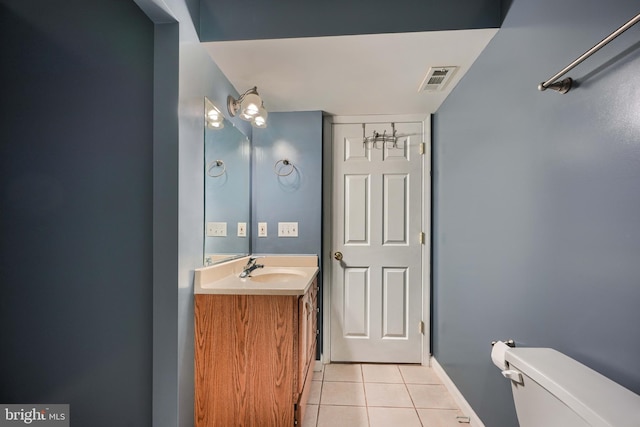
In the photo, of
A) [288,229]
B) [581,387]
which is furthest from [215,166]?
[581,387]

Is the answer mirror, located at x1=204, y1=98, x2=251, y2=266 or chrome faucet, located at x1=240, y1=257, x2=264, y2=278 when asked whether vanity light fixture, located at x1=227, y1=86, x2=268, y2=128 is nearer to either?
mirror, located at x1=204, y1=98, x2=251, y2=266

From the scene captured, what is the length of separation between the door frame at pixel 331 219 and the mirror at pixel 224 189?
0.68m

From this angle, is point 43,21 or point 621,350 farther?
point 43,21

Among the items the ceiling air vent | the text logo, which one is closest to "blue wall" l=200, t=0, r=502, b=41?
the ceiling air vent

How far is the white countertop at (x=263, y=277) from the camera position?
1496mm

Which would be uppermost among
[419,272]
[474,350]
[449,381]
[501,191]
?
[501,191]

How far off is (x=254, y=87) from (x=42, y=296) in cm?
166

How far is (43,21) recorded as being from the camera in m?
1.47

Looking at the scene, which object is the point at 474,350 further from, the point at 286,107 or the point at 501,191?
the point at 286,107

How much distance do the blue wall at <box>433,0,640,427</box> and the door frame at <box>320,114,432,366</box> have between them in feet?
1.91

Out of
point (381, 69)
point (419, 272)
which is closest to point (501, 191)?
point (381, 69)

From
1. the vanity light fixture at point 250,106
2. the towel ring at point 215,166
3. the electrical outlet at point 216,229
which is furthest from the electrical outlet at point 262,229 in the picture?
the vanity light fixture at point 250,106

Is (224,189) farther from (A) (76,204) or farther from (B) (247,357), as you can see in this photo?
(B) (247,357)

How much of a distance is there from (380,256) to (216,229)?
4.73ft
